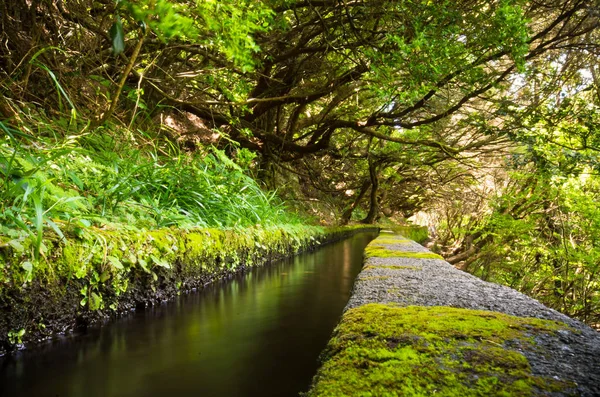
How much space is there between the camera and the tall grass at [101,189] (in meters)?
1.72

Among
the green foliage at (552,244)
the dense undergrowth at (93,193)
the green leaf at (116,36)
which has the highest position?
the green leaf at (116,36)

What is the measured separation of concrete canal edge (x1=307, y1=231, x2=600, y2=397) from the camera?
690 mm

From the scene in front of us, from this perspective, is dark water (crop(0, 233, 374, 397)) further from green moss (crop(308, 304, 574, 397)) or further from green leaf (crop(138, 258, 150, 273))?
green moss (crop(308, 304, 574, 397))

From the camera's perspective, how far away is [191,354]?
163cm

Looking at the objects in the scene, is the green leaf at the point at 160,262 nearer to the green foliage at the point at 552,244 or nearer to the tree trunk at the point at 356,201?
the green foliage at the point at 552,244

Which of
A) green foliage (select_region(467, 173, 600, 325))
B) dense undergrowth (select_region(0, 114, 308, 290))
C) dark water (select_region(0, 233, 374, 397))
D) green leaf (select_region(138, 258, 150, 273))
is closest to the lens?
dark water (select_region(0, 233, 374, 397))

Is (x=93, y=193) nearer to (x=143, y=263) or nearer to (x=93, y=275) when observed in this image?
(x=143, y=263)

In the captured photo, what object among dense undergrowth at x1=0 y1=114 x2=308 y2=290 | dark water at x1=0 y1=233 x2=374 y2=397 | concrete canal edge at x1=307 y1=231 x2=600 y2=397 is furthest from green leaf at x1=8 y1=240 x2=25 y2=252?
concrete canal edge at x1=307 y1=231 x2=600 y2=397

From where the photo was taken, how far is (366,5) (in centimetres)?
473

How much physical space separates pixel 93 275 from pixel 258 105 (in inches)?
222

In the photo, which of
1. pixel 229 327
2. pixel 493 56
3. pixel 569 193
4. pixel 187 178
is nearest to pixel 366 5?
pixel 493 56

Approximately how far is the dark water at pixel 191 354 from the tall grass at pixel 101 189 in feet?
1.54

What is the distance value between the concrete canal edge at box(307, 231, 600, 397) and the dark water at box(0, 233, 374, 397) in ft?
1.68

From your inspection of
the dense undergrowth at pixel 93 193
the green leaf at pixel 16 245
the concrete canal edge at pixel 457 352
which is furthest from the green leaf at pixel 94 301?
the concrete canal edge at pixel 457 352
